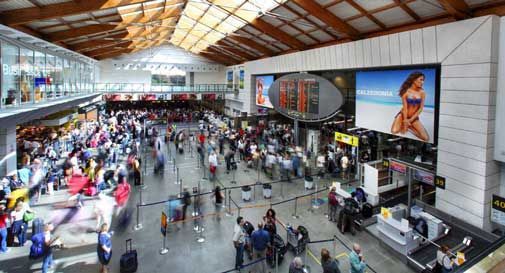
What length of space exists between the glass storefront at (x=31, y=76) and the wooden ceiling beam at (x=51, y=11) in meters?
0.99

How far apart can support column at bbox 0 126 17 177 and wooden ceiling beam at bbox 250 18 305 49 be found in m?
13.5

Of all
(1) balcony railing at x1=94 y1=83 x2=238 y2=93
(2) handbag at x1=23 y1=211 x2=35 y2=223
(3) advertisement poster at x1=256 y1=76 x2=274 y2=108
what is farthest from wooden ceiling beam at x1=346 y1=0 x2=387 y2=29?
(1) balcony railing at x1=94 y1=83 x2=238 y2=93

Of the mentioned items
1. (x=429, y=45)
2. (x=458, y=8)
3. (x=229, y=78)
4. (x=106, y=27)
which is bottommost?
(x=429, y=45)

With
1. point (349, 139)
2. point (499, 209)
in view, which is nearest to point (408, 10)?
point (349, 139)

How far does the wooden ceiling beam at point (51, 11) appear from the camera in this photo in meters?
10.3

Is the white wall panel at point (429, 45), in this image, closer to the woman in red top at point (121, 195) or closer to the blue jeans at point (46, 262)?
the woman in red top at point (121, 195)

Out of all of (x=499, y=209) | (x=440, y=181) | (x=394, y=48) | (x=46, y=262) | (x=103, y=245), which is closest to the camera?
(x=103, y=245)

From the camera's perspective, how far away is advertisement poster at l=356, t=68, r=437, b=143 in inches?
451

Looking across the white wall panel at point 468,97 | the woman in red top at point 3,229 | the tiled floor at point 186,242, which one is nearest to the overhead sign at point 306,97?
the white wall panel at point 468,97

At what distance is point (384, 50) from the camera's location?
12734 millimetres

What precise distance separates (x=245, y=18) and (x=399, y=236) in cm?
1473

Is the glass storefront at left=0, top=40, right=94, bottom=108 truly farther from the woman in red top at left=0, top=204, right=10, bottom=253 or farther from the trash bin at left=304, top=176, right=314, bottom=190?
the trash bin at left=304, top=176, right=314, bottom=190

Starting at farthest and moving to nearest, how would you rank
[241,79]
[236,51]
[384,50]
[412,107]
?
[241,79] → [236,51] → [384,50] → [412,107]

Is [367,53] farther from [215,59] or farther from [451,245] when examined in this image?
[215,59]
